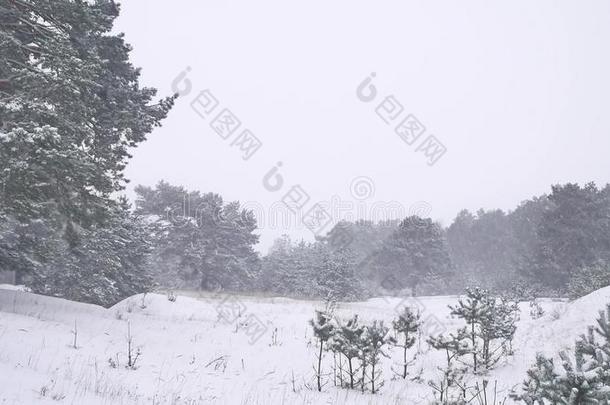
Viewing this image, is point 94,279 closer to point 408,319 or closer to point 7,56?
point 7,56

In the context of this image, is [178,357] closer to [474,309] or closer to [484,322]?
[474,309]

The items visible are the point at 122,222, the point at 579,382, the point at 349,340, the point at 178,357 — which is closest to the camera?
the point at 579,382

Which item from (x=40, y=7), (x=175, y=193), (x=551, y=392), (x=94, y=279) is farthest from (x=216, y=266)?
(x=551, y=392)

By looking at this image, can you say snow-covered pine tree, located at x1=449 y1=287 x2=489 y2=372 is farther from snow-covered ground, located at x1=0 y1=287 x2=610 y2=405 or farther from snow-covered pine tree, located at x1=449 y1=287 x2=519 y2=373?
snow-covered ground, located at x1=0 y1=287 x2=610 y2=405

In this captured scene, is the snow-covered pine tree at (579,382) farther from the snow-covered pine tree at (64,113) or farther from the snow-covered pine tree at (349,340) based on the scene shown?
the snow-covered pine tree at (64,113)

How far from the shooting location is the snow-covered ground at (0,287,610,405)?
592 cm

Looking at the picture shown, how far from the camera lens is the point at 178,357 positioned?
30.3ft

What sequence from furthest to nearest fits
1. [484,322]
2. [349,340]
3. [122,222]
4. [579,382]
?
[122,222] → [484,322] → [349,340] → [579,382]

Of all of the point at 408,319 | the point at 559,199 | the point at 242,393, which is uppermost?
the point at 559,199

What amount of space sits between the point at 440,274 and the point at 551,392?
156ft

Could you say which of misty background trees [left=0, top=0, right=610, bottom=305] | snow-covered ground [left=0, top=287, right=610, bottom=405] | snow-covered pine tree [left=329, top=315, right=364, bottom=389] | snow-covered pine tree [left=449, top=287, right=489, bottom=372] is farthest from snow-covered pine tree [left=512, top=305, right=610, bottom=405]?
misty background trees [left=0, top=0, right=610, bottom=305]

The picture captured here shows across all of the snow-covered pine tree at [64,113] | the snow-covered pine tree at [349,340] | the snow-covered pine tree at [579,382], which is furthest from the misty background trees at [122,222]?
the snow-covered pine tree at [579,382]

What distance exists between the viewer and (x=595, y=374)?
337 cm

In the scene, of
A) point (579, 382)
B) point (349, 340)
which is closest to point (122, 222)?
point (349, 340)
